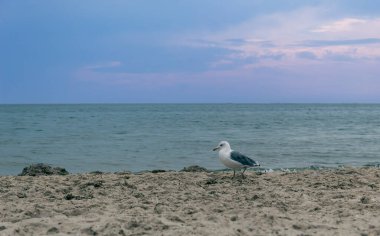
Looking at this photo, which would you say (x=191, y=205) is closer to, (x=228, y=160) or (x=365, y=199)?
(x=365, y=199)

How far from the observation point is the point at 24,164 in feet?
52.3

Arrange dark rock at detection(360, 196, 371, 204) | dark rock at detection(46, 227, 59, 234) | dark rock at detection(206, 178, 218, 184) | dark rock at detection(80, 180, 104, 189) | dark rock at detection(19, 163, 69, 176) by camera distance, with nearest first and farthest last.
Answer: dark rock at detection(46, 227, 59, 234)
dark rock at detection(360, 196, 371, 204)
dark rock at detection(80, 180, 104, 189)
dark rock at detection(206, 178, 218, 184)
dark rock at detection(19, 163, 69, 176)

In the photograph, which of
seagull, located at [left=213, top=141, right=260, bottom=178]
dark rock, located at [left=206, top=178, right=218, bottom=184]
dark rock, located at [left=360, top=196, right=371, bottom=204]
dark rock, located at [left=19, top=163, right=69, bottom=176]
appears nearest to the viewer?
dark rock, located at [left=360, top=196, right=371, bottom=204]

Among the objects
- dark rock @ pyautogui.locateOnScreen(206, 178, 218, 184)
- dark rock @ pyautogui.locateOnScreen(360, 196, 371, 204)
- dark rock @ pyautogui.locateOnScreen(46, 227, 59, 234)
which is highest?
dark rock @ pyautogui.locateOnScreen(360, 196, 371, 204)

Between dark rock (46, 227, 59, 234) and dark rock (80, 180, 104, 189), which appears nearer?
dark rock (46, 227, 59, 234)

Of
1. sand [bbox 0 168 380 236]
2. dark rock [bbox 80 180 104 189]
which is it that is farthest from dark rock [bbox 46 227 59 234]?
dark rock [bbox 80 180 104 189]

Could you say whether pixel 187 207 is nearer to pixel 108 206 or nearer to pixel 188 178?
pixel 108 206

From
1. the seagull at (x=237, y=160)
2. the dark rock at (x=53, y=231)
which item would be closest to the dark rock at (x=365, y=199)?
the seagull at (x=237, y=160)

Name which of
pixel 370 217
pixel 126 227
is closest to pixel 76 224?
pixel 126 227

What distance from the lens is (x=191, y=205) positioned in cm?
672

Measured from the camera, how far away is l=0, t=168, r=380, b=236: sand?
18.2ft

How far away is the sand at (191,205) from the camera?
18.2 ft

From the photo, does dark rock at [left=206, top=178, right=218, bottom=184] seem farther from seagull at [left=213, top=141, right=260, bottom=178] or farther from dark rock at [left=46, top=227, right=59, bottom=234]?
dark rock at [left=46, top=227, right=59, bottom=234]

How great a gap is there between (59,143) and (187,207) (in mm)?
18427
